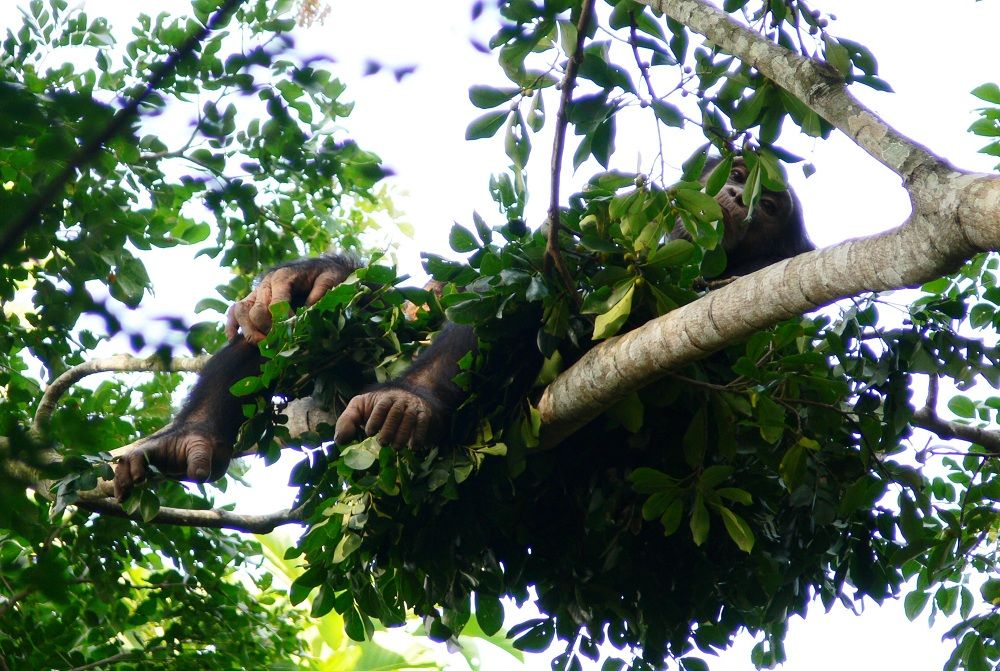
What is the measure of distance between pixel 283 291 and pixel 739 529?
1684 millimetres

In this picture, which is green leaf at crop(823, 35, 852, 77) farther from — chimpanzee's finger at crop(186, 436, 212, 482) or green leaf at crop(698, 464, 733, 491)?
chimpanzee's finger at crop(186, 436, 212, 482)

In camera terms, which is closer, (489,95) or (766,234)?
(489,95)

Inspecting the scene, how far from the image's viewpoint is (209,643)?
3812 mm

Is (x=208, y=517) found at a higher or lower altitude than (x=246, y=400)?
lower

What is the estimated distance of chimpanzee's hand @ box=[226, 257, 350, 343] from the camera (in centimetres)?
334

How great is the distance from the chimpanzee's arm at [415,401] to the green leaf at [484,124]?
0.53m

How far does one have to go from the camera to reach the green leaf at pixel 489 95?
2412 millimetres

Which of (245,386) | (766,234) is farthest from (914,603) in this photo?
(245,386)

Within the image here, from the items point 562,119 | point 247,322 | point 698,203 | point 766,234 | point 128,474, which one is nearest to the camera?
point 562,119

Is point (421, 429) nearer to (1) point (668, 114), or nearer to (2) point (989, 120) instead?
(1) point (668, 114)

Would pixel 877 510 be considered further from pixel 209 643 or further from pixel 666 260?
pixel 209 643

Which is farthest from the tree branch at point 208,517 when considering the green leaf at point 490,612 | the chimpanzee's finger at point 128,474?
the green leaf at point 490,612

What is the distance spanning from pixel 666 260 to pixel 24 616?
2.56m

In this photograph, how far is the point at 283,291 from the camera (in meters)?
3.46
